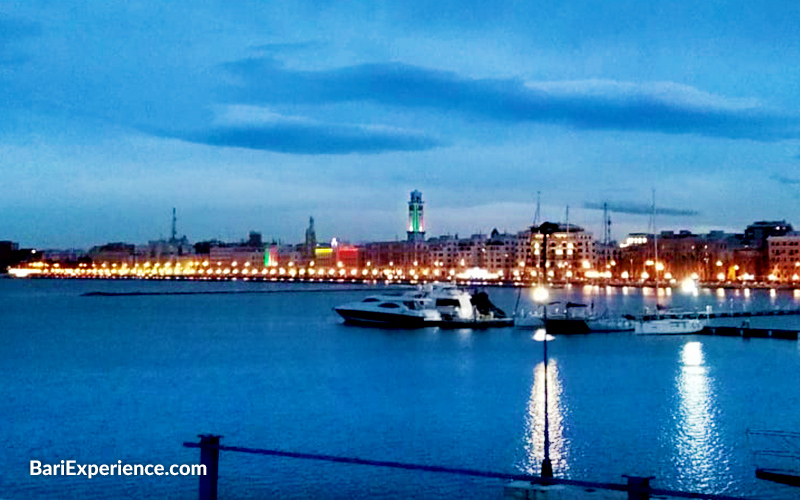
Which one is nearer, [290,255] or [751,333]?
[751,333]

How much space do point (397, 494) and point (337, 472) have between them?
126 cm

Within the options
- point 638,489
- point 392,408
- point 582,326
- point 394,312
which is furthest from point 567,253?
point 638,489

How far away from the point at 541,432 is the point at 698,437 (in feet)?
8.08

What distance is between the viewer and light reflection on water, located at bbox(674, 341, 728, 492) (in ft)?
43.4

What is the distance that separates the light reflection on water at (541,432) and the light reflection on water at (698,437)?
1.59 meters

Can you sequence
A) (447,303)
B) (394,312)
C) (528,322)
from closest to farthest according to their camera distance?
(528,322) < (394,312) < (447,303)

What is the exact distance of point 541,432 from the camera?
16.4 meters

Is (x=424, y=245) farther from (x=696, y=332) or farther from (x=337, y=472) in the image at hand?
(x=337, y=472)

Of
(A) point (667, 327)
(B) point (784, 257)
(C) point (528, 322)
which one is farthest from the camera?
(B) point (784, 257)

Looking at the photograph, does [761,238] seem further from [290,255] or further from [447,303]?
[447,303]

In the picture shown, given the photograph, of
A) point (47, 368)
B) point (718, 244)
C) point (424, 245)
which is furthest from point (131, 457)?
point (424, 245)

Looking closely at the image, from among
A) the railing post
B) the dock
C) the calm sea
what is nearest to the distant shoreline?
the dock

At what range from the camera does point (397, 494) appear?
11992 mm

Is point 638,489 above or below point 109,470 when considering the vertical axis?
above
